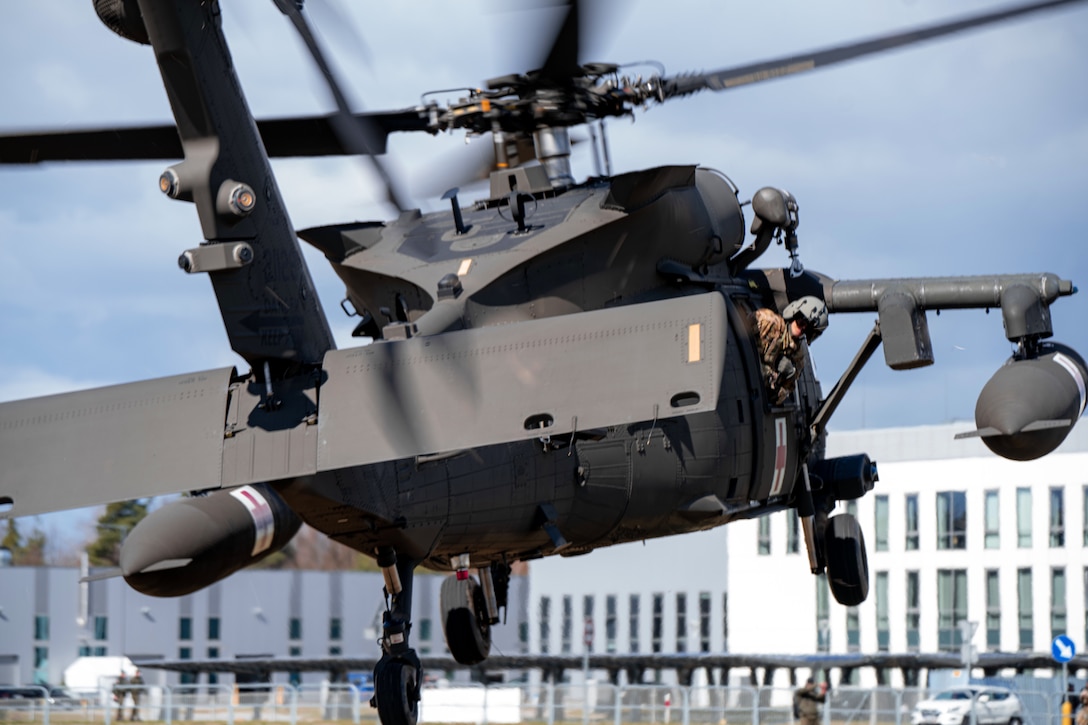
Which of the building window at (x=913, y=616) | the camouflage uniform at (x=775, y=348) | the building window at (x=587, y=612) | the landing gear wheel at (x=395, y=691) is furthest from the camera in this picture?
the building window at (x=587, y=612)

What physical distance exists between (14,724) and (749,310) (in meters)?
22.4

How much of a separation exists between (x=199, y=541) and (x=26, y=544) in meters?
75.2

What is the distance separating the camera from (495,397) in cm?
960

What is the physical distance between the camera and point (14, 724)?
103 ft

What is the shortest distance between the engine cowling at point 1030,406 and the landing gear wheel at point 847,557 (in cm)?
Result: 379

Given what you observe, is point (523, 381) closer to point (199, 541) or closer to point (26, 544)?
point (199, 541)

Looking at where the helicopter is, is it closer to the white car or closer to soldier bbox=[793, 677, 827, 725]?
soldier bbox=[793, 677, 827, 725]

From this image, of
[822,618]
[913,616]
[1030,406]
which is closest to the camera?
[1030,406]

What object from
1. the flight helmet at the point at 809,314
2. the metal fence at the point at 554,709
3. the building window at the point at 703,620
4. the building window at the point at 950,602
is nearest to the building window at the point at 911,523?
the building window at the point at 950,602

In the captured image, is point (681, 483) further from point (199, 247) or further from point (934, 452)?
point (934, 452)

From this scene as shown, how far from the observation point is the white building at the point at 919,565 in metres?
46.4

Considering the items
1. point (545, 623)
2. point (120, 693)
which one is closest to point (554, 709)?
point (120, 693)

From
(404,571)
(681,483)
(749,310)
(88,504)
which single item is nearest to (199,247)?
(88,504)

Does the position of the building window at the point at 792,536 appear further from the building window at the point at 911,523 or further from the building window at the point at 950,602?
the building window at the point at 950,602
